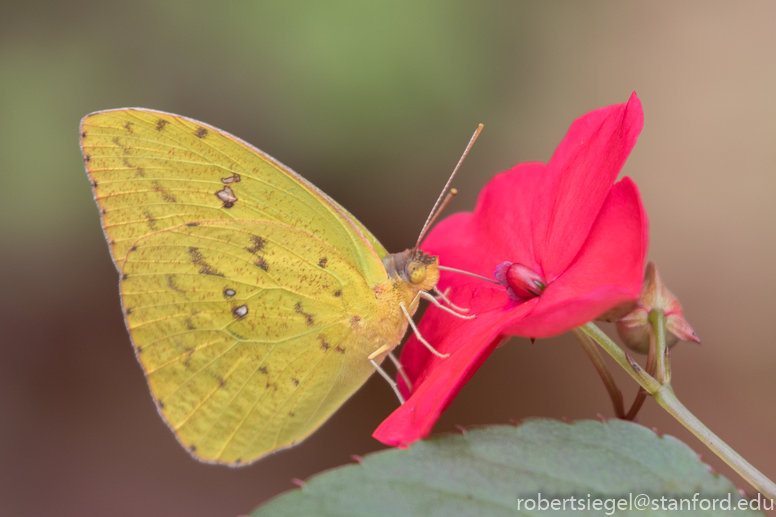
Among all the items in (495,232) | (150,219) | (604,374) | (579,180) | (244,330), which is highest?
(579,180)

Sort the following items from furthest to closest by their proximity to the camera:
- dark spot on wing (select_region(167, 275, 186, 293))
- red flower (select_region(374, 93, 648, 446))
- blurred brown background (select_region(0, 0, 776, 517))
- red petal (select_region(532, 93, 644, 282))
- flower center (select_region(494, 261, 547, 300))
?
blurred brown background (select_region(0, 0, 776, 517)), dark spot on wing (select_region(167, 275, 186, 293)), flower center (select_region(494, 261, 547, 300)), red petal (select_region(532, 93, 644, 282)), red flower (select_region(374, 93, 648, 446))

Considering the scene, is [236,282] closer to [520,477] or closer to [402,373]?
[402,373]

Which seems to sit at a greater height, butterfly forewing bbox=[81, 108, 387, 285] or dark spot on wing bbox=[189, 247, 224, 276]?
butterfly forewing bbox=[81, 108, 387, 285]

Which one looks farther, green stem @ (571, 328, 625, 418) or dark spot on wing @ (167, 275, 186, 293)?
dark spot on wing @ (167, 275, 186, 293)

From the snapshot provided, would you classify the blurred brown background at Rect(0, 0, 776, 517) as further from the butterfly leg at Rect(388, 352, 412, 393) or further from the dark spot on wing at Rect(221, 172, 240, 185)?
the butterfly leg at Rect(388, 352, 412, 393)

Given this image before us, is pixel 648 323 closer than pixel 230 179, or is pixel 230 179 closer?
pixel 648 323

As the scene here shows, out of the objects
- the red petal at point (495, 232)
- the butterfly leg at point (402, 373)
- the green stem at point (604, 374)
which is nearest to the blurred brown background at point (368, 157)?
the red petal at point (495, 232)

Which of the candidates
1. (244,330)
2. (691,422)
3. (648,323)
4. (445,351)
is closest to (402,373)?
(445,351)

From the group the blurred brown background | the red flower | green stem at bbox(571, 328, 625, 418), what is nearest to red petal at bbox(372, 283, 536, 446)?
the red flower
